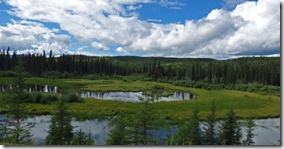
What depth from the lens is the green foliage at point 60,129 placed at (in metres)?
5.77

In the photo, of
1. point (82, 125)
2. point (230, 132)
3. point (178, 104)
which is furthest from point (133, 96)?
point (230, 132)

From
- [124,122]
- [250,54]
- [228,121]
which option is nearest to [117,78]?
[124,122]

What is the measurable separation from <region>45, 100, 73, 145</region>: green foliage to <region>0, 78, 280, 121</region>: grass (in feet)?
2.88

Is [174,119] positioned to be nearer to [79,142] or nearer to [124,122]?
[124,122]

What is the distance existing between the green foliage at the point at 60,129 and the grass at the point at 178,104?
876 millimetres

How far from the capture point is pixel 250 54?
5.57 metres

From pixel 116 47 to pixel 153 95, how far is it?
2.60 metres

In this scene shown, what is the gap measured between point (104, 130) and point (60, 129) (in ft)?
3.90

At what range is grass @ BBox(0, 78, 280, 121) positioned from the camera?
22.6 ft

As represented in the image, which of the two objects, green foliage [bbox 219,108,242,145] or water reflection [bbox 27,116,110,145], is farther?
water reflection [bbox 27,116,110,145]

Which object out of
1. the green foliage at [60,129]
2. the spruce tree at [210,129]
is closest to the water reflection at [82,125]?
the green foliage at [60,129]

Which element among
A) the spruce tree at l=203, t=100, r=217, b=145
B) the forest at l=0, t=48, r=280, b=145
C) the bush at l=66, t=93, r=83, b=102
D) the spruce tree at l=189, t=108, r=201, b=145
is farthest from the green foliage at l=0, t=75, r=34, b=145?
the spruce tree at l=203, t=100, r=217, b=145

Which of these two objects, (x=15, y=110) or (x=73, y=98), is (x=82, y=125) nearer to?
(x=73, y=98)

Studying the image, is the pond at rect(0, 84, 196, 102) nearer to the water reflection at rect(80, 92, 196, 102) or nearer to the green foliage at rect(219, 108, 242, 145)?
the water reflection at rect(80, 92, 196, 102)
